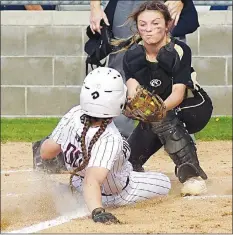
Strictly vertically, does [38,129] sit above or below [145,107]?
below

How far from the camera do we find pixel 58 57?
34.3 feet

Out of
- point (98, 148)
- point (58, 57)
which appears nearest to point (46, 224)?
point (98, 148)

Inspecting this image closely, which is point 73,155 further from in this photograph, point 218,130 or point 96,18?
point 218,130

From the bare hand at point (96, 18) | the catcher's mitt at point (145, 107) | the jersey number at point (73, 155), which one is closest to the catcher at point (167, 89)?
the catcher's mitt at point (145, 107)

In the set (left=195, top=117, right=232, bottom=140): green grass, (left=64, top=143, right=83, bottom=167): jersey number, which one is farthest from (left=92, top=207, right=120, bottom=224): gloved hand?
(left=195, top=117, right=232, bottom=140): green grass

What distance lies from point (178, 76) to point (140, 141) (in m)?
0.57

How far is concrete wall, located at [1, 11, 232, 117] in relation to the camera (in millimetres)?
10375

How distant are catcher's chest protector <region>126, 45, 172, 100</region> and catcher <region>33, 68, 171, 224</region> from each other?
74 cm

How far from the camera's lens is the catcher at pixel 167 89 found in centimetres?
633

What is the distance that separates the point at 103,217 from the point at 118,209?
0.68 m

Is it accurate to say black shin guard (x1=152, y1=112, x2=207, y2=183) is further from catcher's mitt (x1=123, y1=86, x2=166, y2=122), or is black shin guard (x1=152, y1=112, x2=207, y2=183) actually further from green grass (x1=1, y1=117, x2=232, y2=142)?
green grass (x1=1, y1=117, x2=232, y2=142)

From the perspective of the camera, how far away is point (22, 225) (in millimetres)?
5383

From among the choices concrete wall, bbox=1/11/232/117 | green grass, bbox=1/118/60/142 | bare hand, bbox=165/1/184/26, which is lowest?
green grass, bbox=1/118/60/142

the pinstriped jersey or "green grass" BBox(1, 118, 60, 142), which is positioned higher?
the pinstriped jersey
